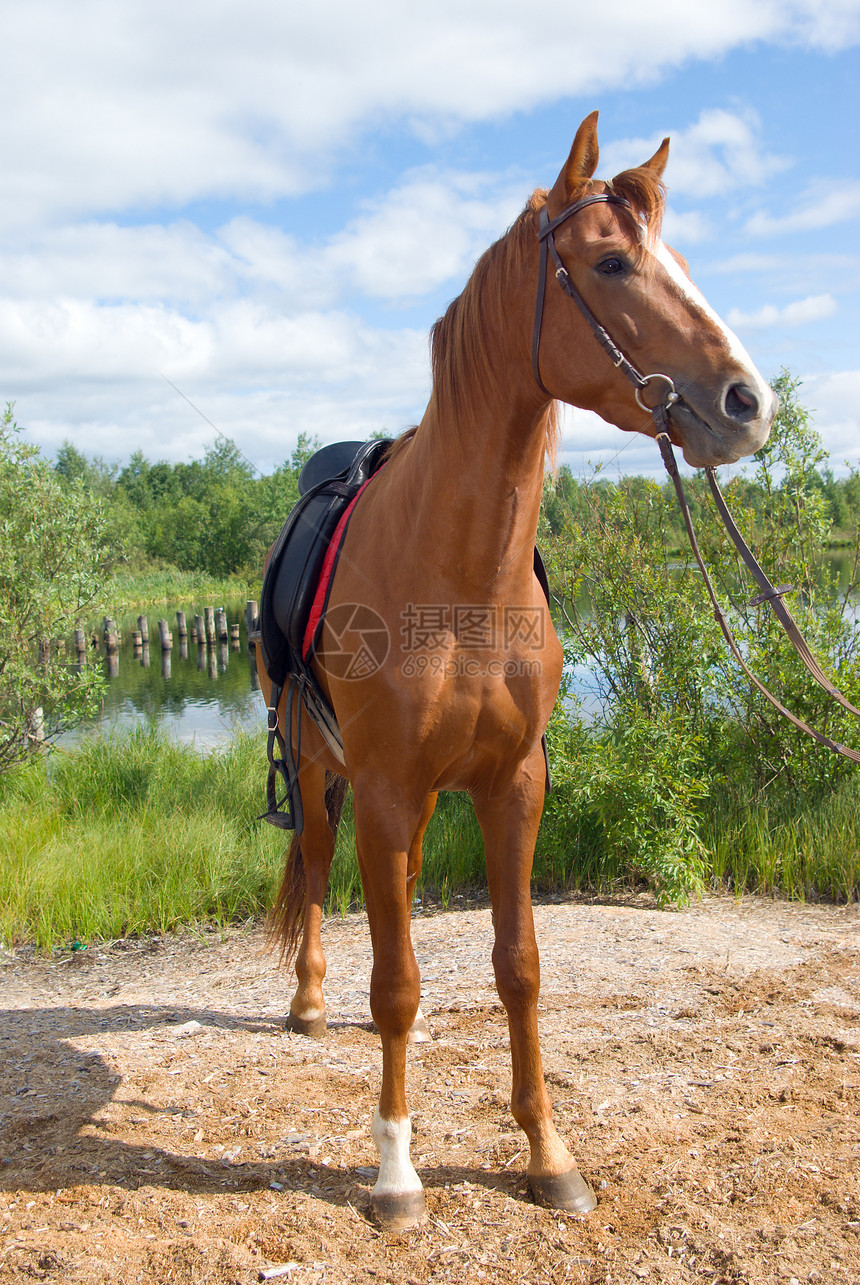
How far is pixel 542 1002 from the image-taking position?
408 cm

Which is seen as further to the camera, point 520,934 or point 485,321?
point 520,934

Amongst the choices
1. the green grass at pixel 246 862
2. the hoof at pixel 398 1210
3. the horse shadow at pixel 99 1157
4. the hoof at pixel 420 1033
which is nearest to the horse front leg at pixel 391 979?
the hoof at pixel 398 1210

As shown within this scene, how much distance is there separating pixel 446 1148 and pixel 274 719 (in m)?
1.86

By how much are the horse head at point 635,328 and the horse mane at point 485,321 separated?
0.19 feet

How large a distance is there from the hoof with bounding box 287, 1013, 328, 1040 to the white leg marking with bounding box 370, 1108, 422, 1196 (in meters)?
1.30

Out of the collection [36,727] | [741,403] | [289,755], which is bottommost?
[36,727]

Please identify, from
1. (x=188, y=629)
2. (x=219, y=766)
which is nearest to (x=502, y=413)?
(x=219, y=766)

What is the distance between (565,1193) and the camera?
252 cm

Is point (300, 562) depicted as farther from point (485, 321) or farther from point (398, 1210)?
point (398, 1210)

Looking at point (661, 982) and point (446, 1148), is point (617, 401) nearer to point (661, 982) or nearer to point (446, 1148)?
point (446, 1148)

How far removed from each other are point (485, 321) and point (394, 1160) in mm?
2481

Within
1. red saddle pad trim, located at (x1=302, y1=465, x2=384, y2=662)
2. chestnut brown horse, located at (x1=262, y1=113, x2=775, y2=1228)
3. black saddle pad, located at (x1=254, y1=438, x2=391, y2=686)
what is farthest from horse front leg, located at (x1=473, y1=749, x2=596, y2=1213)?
black saddle pad, located at (x1=254, y1=438, x2=391, y2=686)

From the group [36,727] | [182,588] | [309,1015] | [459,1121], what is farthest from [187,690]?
[182,588]

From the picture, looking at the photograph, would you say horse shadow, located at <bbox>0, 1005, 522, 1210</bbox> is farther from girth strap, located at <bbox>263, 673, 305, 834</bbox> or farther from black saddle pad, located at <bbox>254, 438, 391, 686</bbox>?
black saddle pad, located at <bbox>254, 438, 391, 686</bbox>
